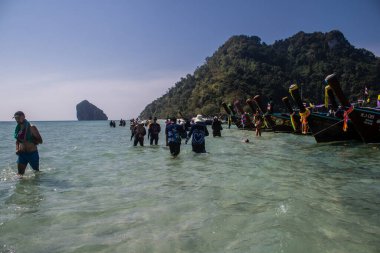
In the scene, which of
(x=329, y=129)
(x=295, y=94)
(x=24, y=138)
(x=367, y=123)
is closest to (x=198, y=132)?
(x=24, y=138)

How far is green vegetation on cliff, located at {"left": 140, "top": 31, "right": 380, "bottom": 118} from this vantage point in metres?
105

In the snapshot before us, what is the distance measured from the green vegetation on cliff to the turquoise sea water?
88.4 meters

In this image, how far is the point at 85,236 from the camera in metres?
4.30

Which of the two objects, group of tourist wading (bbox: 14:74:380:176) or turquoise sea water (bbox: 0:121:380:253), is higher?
group of tourist wading (bbox: 14:74:380:176)

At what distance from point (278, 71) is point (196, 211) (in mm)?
118274

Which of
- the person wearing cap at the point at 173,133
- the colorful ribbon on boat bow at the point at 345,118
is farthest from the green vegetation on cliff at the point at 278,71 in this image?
the person wearing cap at the point at 173,133

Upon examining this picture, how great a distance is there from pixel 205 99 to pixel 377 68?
61542 mm

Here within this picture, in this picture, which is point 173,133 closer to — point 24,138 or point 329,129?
point 24,138

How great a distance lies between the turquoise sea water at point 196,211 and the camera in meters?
3.99

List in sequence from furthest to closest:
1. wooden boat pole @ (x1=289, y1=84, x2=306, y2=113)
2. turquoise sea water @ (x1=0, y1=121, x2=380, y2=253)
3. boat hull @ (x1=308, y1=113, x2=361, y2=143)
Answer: boat hull @ (x1=308, y1=113, x2=361, y2=143) < wooden boat pole @ (x1=289, y1=84, x2=306, y2=113) < turquoise sea water @ (x1=0, y1=121, x2=380, y2=253)

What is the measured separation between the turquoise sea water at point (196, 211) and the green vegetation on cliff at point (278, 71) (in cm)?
8843

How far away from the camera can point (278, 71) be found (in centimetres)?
11738

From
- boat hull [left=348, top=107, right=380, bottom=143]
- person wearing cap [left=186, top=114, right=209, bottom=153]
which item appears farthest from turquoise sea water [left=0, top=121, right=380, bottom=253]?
boat hull [left=348, top=107, right=380, bottom=143]

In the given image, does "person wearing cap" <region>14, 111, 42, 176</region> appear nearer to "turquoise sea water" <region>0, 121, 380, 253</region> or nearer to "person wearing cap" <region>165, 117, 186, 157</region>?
"turquoise sea water" <region>0, 121, 380, 253</region>
